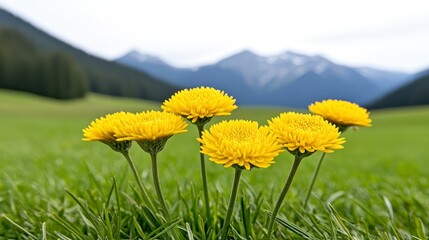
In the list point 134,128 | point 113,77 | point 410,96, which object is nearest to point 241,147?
point 134,128

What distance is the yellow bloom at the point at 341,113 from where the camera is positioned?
48.3 inches

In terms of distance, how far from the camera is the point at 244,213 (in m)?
1.22

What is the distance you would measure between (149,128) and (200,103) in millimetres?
136

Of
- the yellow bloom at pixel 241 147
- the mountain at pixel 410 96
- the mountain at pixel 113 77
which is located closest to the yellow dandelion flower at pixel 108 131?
the yellow bloom at pixel 241 147

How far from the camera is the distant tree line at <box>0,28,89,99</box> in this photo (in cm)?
6569

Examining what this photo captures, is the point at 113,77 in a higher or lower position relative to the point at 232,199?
higher

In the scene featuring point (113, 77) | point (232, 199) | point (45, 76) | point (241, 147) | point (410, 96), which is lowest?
point (232, 199)

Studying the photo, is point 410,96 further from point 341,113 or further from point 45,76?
point 341,113

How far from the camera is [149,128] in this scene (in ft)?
3.09

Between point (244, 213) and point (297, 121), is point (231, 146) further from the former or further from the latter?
point (244, 213)

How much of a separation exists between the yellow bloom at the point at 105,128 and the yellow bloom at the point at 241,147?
0.77ft

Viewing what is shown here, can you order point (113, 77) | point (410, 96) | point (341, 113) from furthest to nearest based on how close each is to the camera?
point (410, 96), point (113, 77), point (341, 113)

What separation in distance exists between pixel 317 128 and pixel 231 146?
234 millimetres

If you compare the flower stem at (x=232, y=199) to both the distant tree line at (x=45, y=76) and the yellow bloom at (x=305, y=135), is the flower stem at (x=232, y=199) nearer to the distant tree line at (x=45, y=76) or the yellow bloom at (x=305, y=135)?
the yellow bloom at (x=305, y=135)
